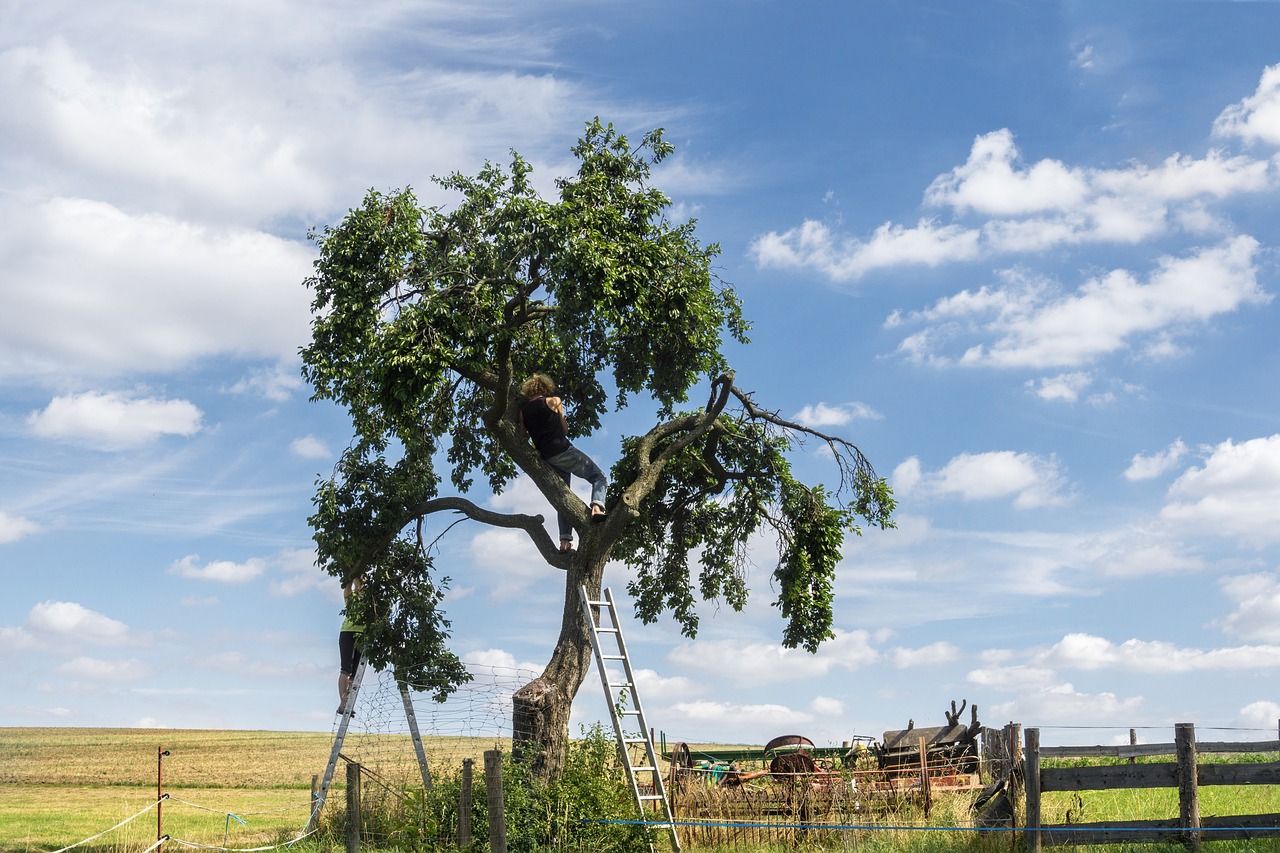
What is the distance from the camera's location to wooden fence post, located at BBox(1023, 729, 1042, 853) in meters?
14.7

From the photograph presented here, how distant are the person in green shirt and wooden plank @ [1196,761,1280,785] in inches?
572

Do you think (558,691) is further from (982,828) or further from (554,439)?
(982,828)

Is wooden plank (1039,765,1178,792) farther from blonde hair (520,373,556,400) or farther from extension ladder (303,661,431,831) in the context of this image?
extension ladder (303,661,431,831)

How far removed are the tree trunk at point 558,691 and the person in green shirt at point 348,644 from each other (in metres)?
5.26

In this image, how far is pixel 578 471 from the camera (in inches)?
731

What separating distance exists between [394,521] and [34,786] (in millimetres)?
22440

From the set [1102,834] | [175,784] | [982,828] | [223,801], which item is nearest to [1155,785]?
[1102,834]

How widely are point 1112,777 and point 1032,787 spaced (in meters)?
1.04

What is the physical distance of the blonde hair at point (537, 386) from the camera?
60.5 feet

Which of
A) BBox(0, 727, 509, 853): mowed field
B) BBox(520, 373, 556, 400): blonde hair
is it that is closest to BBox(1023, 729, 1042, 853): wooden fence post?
BBox(0, 727, 509, 853): mowed field

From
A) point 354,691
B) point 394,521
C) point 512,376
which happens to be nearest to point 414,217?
point 512,376

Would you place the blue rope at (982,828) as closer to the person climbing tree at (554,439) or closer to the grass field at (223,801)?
the grass field at (223,801)

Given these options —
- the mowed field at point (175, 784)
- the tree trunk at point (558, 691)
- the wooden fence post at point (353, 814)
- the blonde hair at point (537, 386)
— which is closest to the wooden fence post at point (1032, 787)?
the tree trunk at point (558, 691)

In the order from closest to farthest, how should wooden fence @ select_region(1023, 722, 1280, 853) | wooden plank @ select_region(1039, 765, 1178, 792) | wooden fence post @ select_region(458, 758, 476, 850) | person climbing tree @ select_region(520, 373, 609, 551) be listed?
wooden fence @ select_region(1023, 722, 1280, 853), wooden plank @ select_region(1039, 765, 1178, 792), wooden fence post @ select_region(458, 758, 476, 850), person climbing tree @ select_region(520, 373, 609, 551)
